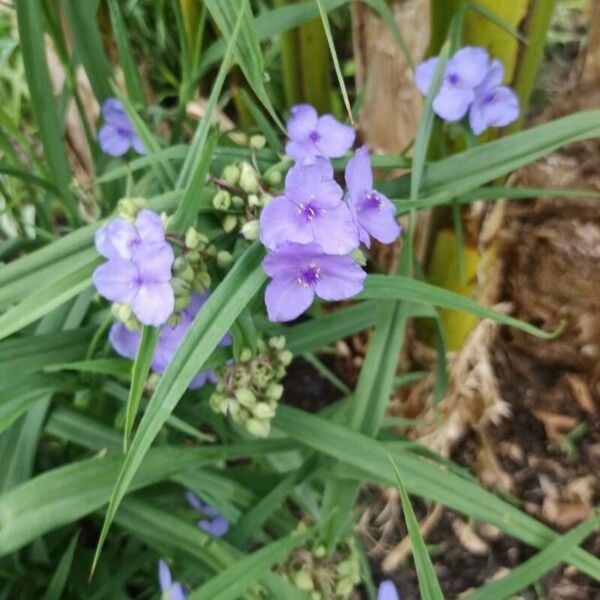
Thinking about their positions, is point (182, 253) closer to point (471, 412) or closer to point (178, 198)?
point (178, 198)

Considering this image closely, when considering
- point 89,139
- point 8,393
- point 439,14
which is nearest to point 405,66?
point 439,14

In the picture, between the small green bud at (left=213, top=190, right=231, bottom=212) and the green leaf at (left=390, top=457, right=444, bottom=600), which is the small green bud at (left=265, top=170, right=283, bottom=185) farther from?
the green leaf at (left=390, top=457, right=444, bottom=600)

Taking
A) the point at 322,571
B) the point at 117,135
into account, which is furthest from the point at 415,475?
the point at 117,135

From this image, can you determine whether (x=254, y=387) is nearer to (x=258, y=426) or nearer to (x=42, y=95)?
(x=258, y=426)

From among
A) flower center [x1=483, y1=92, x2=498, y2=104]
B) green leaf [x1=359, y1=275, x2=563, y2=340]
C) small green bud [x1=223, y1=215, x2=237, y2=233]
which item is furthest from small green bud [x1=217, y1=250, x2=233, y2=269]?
flower center [x1=483, y1=92, x2=498, y2=104]

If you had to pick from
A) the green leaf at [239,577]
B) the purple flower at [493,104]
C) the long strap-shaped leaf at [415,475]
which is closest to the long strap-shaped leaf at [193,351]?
the green leaf at [239,577]

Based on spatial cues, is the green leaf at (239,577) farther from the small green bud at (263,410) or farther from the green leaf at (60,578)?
the green leaf at (60,578)
